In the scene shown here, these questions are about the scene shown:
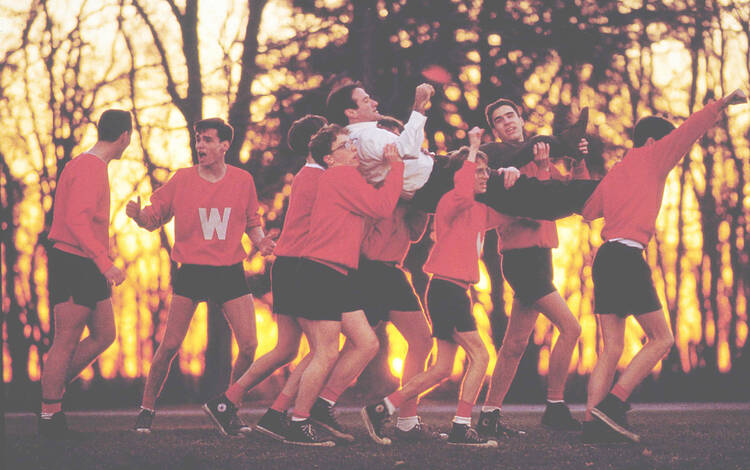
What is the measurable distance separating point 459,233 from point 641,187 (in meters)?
1.17

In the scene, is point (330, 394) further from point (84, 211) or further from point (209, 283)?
point (84, 211)

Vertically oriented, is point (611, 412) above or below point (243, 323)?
below

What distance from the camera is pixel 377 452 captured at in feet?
20.2

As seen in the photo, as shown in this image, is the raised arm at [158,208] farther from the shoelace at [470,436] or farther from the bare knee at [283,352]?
the shoelace at [470,436]

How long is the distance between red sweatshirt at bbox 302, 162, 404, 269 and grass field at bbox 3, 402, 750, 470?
1174mm

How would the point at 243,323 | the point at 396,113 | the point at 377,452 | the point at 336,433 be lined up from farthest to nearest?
the point at 396,113
the point at 243,323
the point at 336,433
the point at 377,452

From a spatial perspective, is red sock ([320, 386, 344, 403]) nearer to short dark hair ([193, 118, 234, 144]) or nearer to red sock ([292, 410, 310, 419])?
red sock ([292, 410, 310, 419])

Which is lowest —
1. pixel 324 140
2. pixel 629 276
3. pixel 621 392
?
pixel 621 392

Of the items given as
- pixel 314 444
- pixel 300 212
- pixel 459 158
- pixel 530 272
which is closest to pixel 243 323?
pixel 300 212

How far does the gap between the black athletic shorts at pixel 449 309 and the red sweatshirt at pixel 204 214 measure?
151 centimetres

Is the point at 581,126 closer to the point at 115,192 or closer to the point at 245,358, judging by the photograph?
the point at 245,358

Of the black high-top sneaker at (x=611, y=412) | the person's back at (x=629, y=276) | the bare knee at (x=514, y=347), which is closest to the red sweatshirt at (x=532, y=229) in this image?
the bare knee at (x=514, y=347)

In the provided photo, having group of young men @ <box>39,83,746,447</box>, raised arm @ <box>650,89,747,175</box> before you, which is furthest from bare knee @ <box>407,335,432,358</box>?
raised arm @ <box>650,89,747,175</box>

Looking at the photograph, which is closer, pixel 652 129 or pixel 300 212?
pixel 652 129
